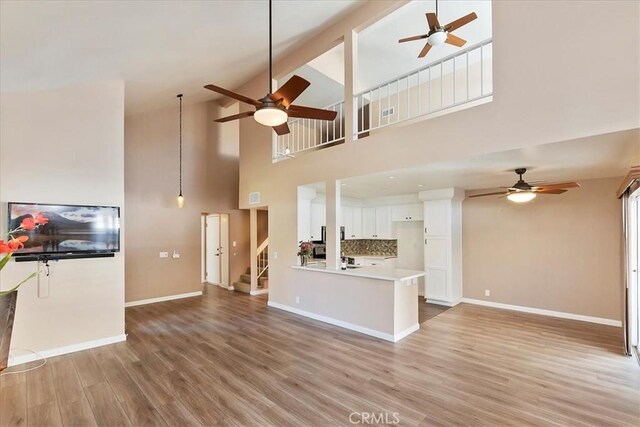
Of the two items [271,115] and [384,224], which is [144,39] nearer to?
[271,115]

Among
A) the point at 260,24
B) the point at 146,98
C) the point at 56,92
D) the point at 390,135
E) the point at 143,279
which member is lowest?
the point at 143,279

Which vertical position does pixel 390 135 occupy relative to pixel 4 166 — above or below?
above

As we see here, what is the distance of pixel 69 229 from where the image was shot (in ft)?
13.1

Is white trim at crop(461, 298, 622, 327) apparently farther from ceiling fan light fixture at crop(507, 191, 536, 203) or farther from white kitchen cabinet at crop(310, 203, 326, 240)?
white kitchen cabinet at crop(310, 203, 326, 240)

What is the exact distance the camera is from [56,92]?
399 centimetres

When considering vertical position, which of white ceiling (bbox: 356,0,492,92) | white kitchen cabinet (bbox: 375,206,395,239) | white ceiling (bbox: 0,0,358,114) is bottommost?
white kitchen cabinet (bbox: 375,206,395,239)

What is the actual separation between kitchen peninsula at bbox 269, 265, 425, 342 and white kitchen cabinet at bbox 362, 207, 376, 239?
111 inches

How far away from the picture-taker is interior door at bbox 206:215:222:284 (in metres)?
8.74

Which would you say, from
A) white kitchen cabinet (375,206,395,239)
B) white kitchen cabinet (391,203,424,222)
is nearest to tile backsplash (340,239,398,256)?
white kitchen cabinet (375,206,395,239)

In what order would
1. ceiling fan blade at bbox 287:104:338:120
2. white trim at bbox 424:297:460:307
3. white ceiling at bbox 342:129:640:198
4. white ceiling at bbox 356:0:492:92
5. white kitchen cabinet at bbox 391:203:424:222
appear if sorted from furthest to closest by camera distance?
white kitchen cabinet at bbox 391:203:424:222 < white trim at bbox 424:297:460:307 < white ceiling at bbox 356:0:492:92 < ceiling fan blade at bbox 287:104:338:120 < white ceiling at bbox 342:129:640:198

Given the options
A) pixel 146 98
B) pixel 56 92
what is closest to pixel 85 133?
pixel 56 92

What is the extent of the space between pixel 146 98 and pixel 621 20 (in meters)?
6.76

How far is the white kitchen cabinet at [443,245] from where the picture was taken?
6176mm

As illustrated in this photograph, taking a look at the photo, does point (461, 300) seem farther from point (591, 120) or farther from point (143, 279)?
point (143, 279)
